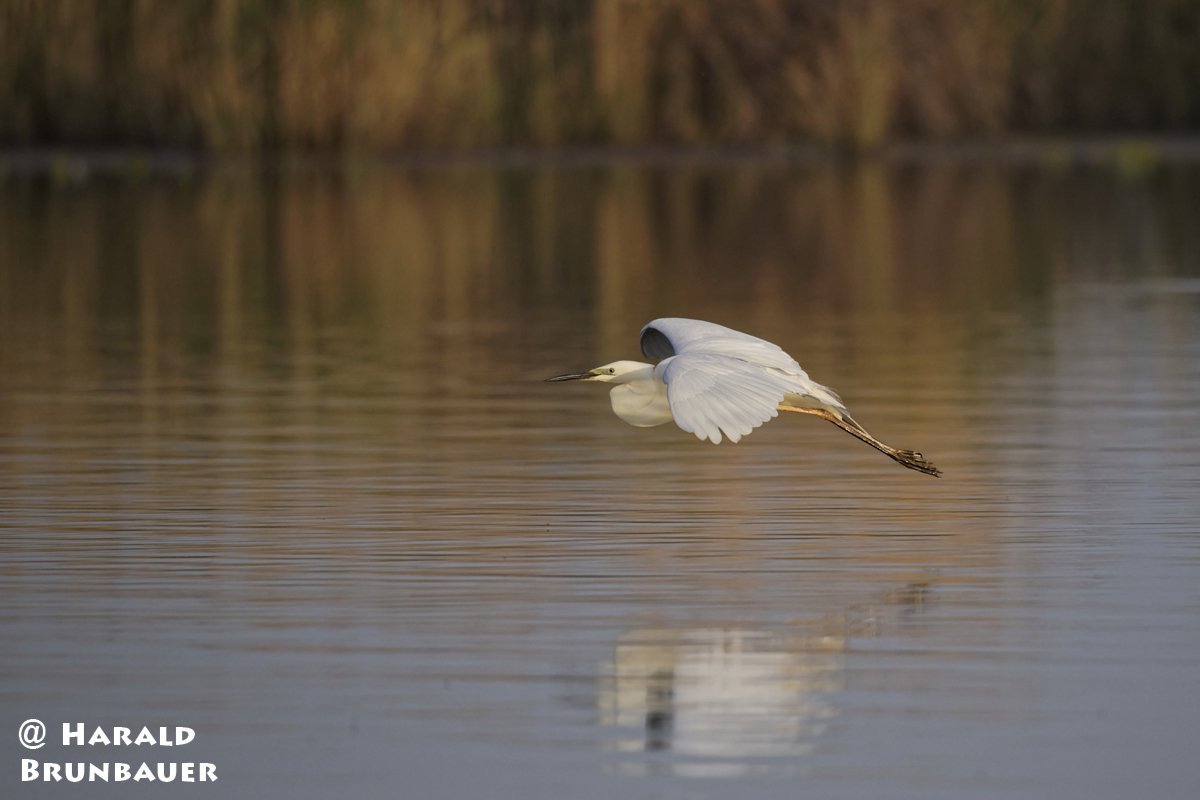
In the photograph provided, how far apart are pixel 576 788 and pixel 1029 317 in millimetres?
9521

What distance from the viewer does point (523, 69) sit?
93.9 feet

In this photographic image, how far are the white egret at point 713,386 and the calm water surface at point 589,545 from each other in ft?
0.99

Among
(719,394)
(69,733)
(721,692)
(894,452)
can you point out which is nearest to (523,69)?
(894,452)

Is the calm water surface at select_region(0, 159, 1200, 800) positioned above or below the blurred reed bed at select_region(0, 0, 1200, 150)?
below

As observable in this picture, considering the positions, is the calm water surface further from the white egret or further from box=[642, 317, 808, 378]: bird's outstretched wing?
box=[642, 317, 808, 378]: bird's outstretched wing

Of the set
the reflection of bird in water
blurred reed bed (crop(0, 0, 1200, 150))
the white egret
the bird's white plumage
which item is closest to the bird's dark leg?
the white egret

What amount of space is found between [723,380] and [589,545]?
0.63 meters

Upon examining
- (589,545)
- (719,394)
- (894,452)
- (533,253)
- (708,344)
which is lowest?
(589,545)

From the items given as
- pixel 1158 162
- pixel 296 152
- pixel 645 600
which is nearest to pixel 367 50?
pixel 296 152

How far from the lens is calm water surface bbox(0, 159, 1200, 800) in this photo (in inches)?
198

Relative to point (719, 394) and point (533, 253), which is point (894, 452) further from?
point (533, 253)

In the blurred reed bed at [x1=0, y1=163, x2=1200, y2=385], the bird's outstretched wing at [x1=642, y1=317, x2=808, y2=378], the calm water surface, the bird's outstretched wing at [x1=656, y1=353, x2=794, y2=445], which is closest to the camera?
the calm water surface

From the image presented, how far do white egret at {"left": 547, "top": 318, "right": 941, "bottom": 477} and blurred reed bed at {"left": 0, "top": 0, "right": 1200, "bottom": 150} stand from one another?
18.8 m

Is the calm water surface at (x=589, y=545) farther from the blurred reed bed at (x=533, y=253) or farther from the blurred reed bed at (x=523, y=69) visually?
A: the blurred reed bed at (x=523, y=69)
